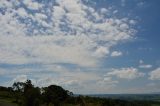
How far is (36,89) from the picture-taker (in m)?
61.9

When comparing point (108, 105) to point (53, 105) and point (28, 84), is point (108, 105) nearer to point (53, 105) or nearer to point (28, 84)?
point (53, 105)

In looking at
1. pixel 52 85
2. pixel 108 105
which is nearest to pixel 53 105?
pixel 52 85

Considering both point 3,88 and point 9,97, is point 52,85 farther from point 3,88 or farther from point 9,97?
point 3,88

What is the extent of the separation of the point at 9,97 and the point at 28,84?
202 feet

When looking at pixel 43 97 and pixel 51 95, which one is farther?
pixel 51 95

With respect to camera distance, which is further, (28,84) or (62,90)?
(62,90)

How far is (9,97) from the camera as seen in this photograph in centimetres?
12288

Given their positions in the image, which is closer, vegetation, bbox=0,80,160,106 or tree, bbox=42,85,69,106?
vegetation, bbox=0,80,160,106

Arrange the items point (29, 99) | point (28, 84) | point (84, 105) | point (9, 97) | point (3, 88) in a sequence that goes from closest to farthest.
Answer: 1. point (29, 99)
2. point (28, 84)
3. point (84, 105)
4. point (9, 97)
5. point (3, 88)

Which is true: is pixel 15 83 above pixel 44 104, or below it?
above

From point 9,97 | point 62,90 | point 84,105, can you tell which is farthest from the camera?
point 9,97

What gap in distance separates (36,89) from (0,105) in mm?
27806

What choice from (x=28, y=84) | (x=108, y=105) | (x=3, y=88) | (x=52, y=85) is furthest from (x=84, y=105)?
(x=3, y=88)

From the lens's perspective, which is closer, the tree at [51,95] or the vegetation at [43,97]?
the vegetation at [43,97]
